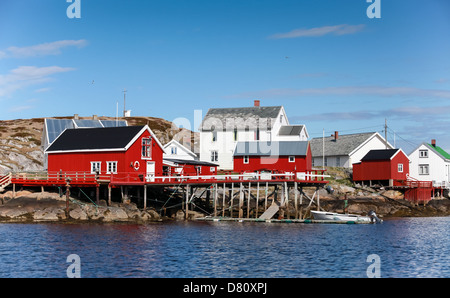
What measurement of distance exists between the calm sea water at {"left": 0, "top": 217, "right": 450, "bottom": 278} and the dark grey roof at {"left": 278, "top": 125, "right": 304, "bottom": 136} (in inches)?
1159

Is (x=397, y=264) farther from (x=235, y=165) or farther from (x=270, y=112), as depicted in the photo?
(x=270, y=112)

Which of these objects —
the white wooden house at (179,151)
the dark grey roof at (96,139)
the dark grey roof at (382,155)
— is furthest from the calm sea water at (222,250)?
the white wooden house at (179,151)

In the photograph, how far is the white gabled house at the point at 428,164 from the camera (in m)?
82.8

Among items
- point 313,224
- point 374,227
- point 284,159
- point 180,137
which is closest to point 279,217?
point 313,224

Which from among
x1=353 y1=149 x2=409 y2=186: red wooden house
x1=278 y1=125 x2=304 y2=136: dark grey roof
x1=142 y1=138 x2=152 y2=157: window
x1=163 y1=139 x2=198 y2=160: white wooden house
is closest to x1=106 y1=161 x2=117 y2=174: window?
x1=142 y1=138 x2=152 y2=157: window

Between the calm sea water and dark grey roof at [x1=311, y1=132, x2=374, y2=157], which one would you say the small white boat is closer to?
the calm sea water

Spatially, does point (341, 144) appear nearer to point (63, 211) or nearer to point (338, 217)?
point (338, 217)

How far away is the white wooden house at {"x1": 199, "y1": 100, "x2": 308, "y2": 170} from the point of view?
77938 mm

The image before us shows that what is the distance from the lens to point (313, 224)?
50.8 m

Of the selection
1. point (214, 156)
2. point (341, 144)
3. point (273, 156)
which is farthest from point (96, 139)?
point (341, 144)

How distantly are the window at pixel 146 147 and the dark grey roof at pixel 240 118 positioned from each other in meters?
21.4

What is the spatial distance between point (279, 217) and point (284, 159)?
14.0m

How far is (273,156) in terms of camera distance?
66.4 meters

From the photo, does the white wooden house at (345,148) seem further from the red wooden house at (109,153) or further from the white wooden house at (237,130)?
the red wooden house at (109,153)
